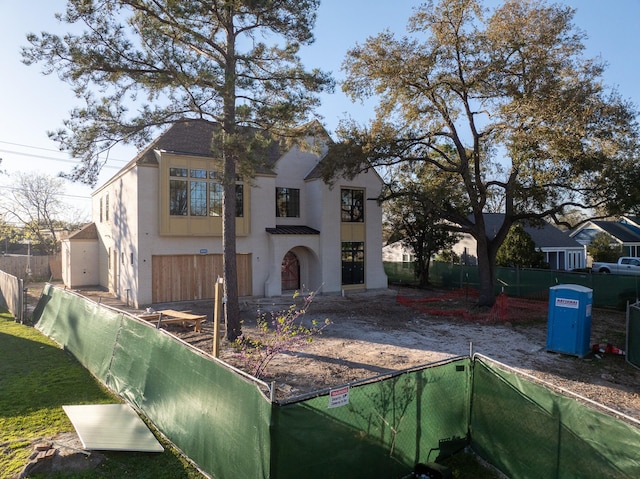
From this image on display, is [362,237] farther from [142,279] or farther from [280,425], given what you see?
[280,425]

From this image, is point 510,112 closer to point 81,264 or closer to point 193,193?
point 193,193

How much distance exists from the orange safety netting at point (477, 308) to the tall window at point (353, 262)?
349cm

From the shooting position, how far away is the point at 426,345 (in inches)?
508

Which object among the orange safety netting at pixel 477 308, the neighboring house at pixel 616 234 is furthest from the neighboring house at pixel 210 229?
the neighboring house at pixel 616 234

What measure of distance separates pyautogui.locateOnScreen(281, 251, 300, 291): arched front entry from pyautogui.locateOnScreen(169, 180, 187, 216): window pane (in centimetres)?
678

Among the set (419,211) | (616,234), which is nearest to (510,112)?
(419,211)

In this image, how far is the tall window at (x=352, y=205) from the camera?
963 inches

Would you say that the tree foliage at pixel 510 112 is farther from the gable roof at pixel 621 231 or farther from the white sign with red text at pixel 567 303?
the gable roof at pixel 621 231

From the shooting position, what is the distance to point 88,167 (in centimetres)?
1233

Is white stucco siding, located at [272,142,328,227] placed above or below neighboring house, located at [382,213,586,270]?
above

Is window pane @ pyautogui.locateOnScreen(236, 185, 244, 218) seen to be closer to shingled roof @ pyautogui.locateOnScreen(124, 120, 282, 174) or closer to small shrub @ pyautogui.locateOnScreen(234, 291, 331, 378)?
shingled roof @ pyautogui.locateOnScreen(124, 120, 282, 174)

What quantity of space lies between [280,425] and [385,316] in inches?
539

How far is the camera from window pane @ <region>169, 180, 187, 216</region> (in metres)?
19.4

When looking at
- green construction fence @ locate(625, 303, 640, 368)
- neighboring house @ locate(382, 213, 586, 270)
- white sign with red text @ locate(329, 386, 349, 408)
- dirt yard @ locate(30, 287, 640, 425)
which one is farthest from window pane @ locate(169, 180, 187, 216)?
neighboring house @ locate(382, 213, 586, 270)
